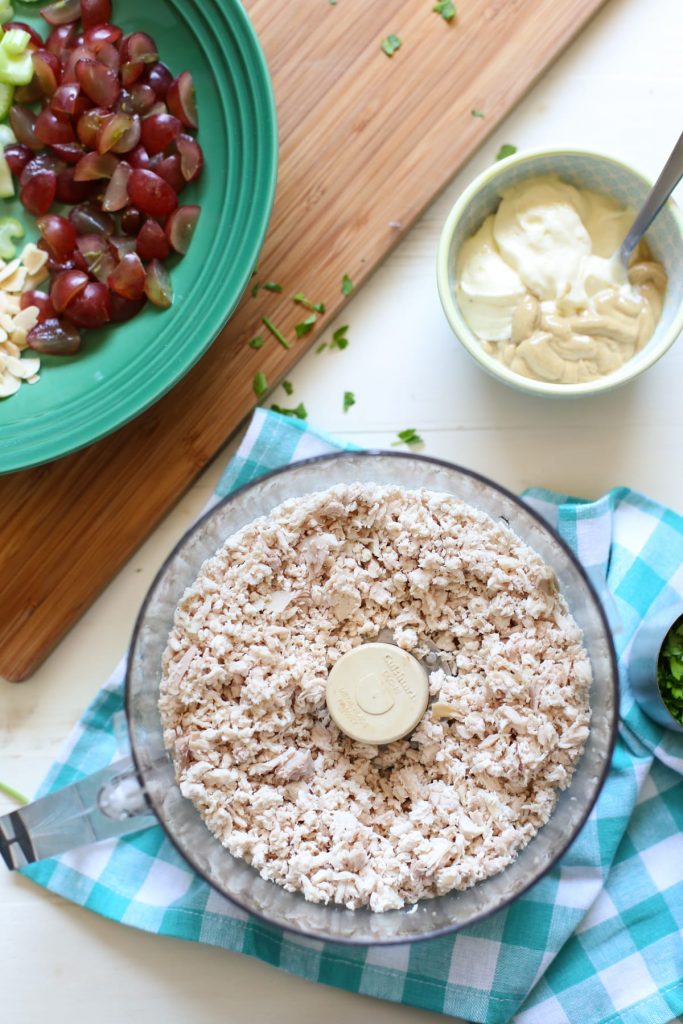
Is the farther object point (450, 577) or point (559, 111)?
point (559, 111)

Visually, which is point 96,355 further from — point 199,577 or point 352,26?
point 352,26

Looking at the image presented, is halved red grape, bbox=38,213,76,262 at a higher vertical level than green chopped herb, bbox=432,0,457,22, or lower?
A: lower

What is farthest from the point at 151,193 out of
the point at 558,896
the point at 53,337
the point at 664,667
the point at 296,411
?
the point at 558,896

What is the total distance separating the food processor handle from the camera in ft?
3.89

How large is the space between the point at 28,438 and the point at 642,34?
1123mm

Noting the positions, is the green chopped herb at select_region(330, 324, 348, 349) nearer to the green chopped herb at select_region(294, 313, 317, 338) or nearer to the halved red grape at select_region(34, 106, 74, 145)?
the green chopped herb at select_region(294, 313, 317, 338)

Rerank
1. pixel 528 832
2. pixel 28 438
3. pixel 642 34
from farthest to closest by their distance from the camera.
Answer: pixel 642 34
pixel 28 438
pixel 528 832

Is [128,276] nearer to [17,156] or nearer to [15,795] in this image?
[17,156]

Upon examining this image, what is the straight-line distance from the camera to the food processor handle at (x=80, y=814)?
1186 millimetres

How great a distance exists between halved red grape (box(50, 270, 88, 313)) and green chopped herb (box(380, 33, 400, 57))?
56 cm

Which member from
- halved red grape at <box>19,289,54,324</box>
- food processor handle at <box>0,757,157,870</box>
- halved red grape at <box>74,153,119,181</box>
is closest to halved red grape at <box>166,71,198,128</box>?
halved red grape at <box>74,153,119,181</box>

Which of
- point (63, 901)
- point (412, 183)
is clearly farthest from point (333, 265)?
point (63, 901)

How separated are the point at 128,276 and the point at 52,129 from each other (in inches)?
9.8

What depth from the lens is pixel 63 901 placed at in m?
1.47
